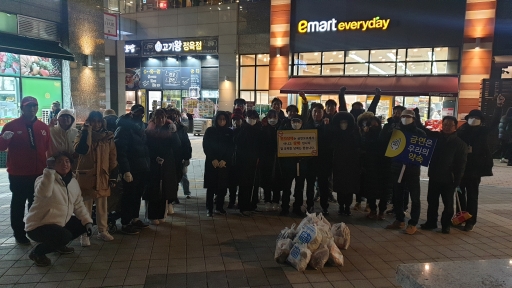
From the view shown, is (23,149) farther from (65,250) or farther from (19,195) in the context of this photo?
(65,250)

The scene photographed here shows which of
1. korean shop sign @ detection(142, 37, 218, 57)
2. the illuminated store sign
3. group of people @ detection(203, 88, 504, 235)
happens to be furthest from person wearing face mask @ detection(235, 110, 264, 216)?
korean shop sign @ detection(142, 37, 218, 57)

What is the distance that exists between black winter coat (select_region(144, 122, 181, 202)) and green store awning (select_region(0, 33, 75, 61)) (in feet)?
20.5

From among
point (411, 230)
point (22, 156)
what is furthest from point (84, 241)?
point (411, 230)

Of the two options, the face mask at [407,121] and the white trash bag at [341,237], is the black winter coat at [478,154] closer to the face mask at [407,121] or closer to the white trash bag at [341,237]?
the face mask at [407,121]

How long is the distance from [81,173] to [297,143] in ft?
11.9

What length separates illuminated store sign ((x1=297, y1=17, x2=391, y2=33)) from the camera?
64.9 ft

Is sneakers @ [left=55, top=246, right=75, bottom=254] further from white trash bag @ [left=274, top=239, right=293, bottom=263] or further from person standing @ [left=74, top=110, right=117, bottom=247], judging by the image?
white trash bag @ [left=274, top=239, right=293, bottom=263]

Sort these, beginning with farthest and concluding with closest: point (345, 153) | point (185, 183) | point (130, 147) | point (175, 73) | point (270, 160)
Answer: point (175, 73) < point (185, 183) < point (270, 160) < point (345, 153) < point (130, 147)

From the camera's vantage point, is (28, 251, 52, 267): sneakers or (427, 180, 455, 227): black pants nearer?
(28, 251, 52, 267): sneakers

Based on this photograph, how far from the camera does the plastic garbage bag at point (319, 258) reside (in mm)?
4652

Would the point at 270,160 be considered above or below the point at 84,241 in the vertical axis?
above

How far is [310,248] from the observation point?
4703 mm

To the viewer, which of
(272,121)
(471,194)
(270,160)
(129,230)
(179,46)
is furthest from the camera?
(179,46)

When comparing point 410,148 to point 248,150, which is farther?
point 248,150
